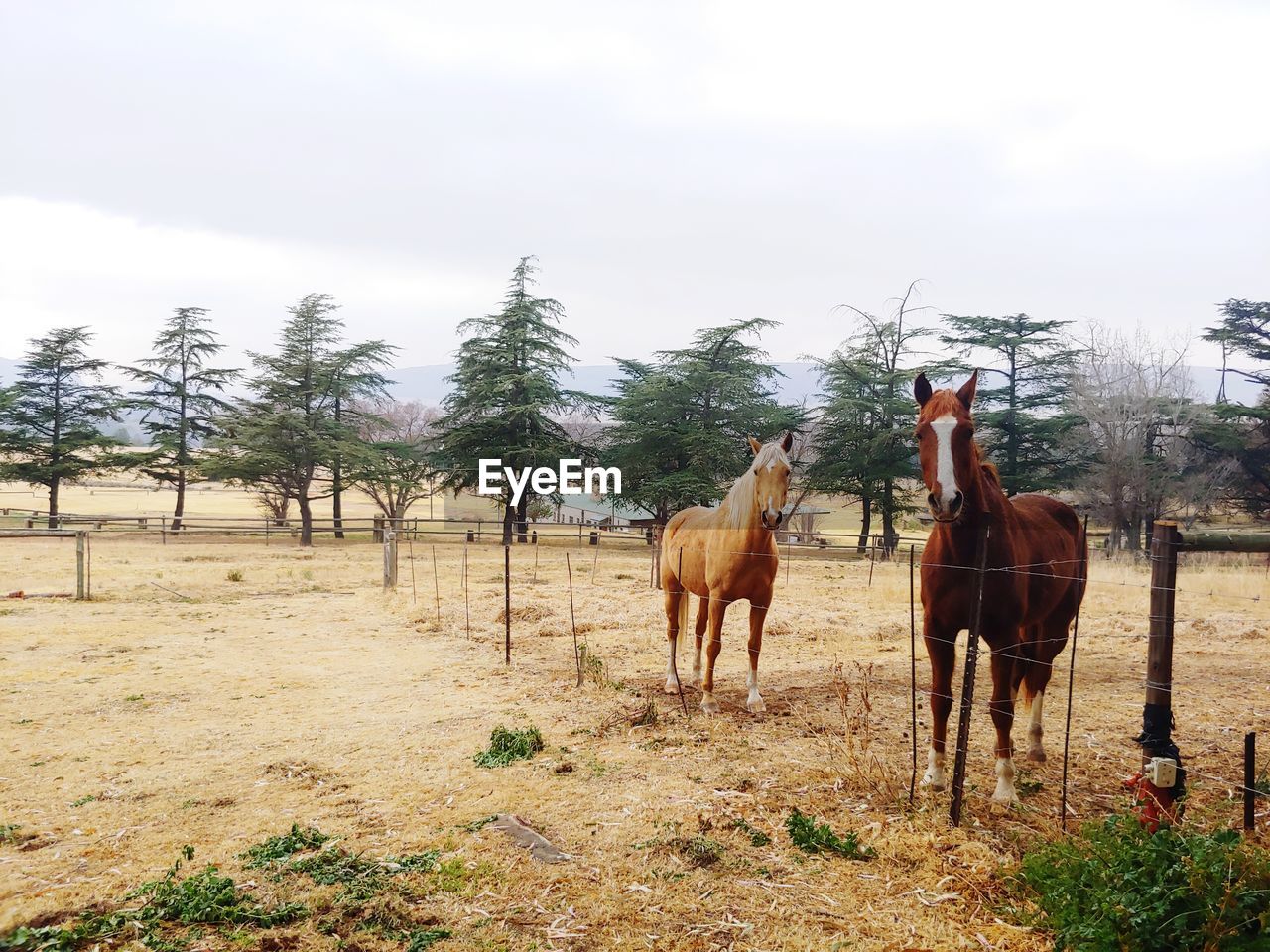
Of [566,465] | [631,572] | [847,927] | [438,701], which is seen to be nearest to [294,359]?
[566,465]

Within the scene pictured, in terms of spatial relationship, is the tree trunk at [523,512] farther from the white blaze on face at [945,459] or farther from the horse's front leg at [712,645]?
the white blaze on face at [945,459]

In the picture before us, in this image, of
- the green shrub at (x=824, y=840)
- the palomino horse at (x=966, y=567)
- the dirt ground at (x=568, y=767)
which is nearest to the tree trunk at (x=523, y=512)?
the dirt ground at (x=568, y=767)

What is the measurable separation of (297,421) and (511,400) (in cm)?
836

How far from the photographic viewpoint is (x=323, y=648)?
354 inches

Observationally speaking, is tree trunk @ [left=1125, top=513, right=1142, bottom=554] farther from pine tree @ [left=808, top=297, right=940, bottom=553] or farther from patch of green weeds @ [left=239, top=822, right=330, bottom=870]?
patch of green weeds @ [left=239, top=822, right=330, bottom=870]

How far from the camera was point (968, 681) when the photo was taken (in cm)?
372

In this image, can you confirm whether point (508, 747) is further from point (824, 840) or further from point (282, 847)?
point (824, 840)

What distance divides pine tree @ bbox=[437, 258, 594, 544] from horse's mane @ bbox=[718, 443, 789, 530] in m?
19.7

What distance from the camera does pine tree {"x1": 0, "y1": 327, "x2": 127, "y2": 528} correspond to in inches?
1134

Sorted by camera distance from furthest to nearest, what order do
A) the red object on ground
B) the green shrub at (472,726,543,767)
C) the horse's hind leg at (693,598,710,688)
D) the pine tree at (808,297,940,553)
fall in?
the pine tree at (808,297,940,553)
the horse's hind leg at (693,598,710,688)
the green shrub at (472,726,543,767)
the red object on ground

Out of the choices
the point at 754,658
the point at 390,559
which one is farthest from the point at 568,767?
the point at 390,559

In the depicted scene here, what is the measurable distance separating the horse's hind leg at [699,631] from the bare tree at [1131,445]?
15980 millimetres

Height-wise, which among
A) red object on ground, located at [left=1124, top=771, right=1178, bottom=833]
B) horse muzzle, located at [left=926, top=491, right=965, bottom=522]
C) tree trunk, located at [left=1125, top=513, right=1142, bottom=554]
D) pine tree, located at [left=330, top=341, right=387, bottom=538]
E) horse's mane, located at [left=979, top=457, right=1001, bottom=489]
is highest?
pine tree, located at [left=330, top=341, right=387, bottom=538]

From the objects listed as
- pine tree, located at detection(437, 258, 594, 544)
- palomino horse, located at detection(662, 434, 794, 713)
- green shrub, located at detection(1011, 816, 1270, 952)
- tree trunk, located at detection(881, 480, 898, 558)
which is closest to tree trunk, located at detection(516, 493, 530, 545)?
pine tree, located at detection(437, 258, 594, 544)
